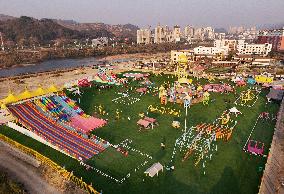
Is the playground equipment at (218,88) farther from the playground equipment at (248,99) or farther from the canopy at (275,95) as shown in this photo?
the canopy at (275,95)

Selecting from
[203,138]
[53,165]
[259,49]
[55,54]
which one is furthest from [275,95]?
[55,54]

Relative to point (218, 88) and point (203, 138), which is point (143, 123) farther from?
point (218, 88)

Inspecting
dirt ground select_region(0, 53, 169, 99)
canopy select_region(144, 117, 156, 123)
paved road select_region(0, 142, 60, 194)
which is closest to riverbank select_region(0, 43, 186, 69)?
dirt ground select_region(0, 53, 169, 99)

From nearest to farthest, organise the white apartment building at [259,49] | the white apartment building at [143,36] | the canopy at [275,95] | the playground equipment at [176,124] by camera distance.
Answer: the playground equipment at [176,124] < the canopy at [275,95] < the white apartment building at [259,49] < the white apartment building at [143,36]

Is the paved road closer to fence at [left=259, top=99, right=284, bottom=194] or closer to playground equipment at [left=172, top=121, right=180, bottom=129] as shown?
playground equipment at [left=172, top=121, right=180, bottom=129]

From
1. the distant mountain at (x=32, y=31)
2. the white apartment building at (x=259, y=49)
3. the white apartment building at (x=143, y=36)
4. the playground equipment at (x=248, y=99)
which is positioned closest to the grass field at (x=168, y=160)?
the playground equipment at (x=248, y=99)

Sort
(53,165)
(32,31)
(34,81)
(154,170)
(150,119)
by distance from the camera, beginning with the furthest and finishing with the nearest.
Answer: (32,31)
(34,81)
(150,119)
(53,165)
(154,170)

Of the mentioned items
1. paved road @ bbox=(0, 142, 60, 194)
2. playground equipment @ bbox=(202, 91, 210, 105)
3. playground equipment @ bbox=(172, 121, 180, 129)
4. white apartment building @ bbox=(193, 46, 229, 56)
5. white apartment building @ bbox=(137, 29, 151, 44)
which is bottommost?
paved road @ bbox=(0, 142, 60, 194)
